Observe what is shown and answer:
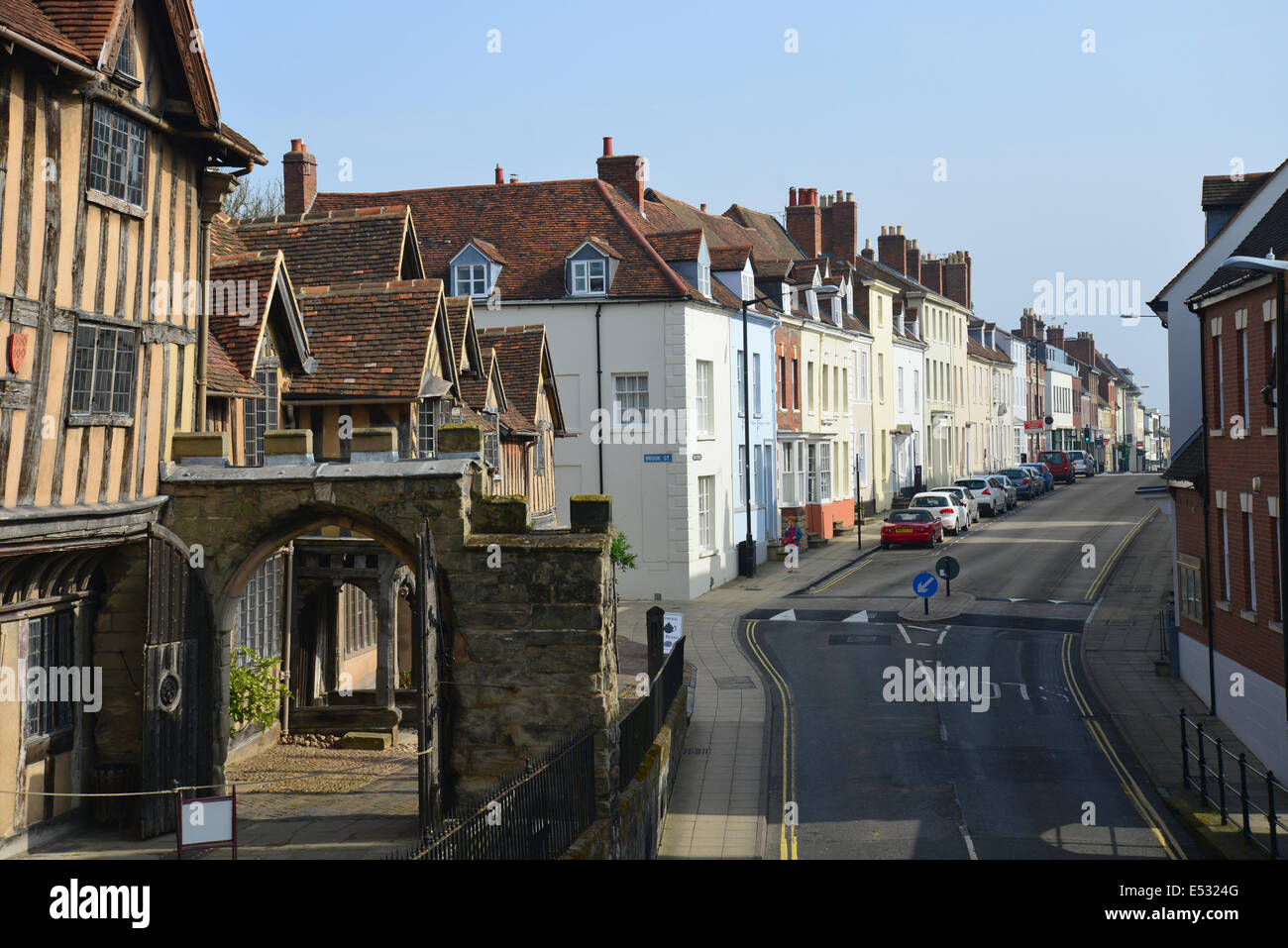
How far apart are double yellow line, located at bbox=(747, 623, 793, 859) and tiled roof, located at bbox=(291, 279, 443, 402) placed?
8304 mm

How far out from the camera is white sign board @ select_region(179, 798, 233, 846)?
12445 millimetres

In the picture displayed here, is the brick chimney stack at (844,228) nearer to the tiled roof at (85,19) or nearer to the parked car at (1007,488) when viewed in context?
the parked car at (1007,488)

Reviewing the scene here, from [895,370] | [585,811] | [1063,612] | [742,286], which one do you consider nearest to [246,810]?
[585,811]

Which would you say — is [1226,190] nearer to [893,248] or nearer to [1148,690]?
[1148,690]

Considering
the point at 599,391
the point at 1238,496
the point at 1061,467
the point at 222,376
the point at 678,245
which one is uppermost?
the point at 678,245

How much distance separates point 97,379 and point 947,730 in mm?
15155

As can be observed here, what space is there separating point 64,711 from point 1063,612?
26124mm

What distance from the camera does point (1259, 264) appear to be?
1489cm

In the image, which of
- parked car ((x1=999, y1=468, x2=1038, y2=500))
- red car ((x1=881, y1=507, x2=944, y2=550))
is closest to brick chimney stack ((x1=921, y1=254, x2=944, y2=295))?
parked car ((x1=999, y1=468, x2=1038, y2=500))

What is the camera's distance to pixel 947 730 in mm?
23188

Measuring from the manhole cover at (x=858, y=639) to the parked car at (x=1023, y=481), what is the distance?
3743 centimetres

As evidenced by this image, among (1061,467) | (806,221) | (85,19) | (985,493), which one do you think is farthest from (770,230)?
(85,19)

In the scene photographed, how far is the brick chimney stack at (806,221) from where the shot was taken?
59.2 metres
